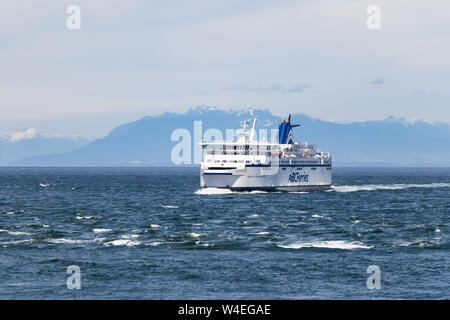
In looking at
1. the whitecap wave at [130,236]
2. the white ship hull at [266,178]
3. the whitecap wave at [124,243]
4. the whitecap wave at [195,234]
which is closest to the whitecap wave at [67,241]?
the whitecap wave at [124,243]

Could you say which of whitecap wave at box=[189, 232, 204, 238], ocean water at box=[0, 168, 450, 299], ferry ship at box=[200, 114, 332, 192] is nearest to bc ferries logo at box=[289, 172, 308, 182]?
ferry ship at box=[200, 114, 332, 192]

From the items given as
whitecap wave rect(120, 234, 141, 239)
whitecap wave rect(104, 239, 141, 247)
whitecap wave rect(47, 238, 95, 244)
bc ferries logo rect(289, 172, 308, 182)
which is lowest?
whitecap wave rect(120, 234, 141, 239)

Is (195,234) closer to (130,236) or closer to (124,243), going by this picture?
(130,236)

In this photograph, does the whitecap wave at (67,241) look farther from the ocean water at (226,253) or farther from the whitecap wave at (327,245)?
the whitecap wave at (327,245)

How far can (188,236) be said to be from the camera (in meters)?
50.6

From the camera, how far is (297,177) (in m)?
115

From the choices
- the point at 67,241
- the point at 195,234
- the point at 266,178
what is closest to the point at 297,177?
the point at 266,178

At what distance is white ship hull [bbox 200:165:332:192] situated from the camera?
10106cm

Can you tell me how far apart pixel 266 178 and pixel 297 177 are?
1160cm

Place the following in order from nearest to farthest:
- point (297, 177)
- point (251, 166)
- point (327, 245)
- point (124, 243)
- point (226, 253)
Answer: point (226, 253)
point (327, 245)
point (124, 243)
point (251, 166)
point (297, 177)

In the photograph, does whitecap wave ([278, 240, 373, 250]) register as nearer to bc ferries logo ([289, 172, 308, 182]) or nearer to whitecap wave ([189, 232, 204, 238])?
whitecap wave ([189, 232, 204, 238])

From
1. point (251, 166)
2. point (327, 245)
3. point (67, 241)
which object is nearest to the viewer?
point (327, 245)

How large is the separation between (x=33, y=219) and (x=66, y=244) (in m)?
22.1
